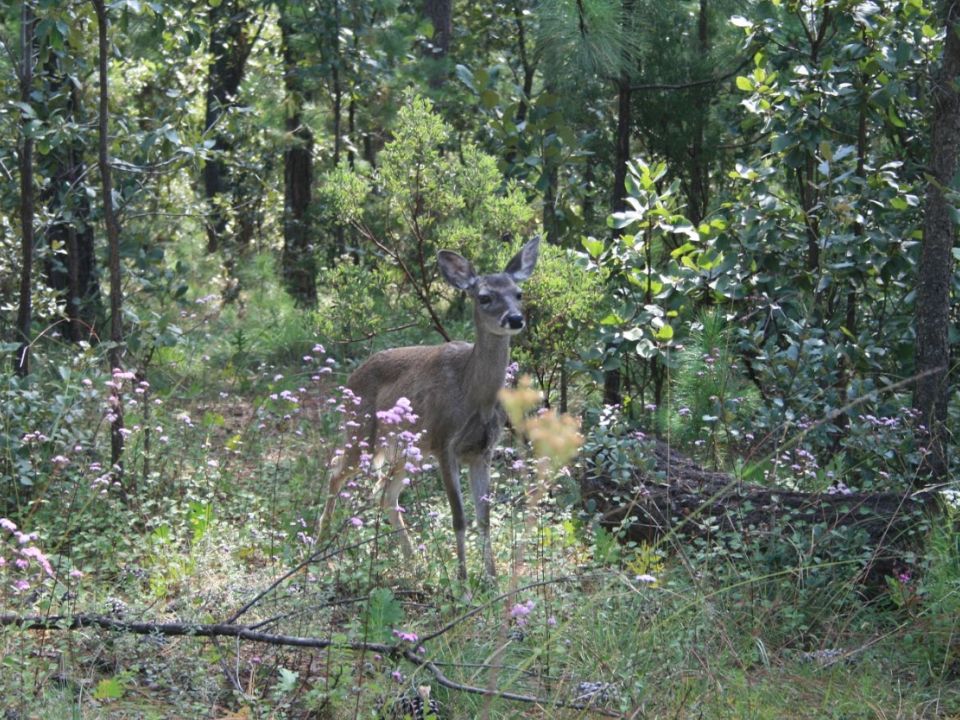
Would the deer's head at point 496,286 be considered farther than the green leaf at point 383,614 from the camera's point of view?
Yes

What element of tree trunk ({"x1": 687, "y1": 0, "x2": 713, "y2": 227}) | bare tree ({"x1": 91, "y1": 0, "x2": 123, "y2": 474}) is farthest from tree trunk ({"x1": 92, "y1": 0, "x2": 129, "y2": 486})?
tree trunk ({"x1": 687, "y1": 0, "x2": 713, "y2": 227})

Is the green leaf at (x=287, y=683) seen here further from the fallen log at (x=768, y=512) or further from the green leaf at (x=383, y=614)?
the fallen log at (x=768, y=512)

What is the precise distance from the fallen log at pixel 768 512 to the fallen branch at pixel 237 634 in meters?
1.28

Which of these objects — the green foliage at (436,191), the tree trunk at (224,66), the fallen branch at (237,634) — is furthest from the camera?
the tree trunk at (224,66)

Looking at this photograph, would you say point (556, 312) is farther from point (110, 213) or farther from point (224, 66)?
point (224, 66)

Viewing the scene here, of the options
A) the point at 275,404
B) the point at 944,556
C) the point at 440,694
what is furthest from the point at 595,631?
the point at 275,404

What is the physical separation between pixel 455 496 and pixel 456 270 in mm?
1301

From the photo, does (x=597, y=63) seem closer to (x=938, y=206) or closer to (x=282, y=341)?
(x=938, y=206)

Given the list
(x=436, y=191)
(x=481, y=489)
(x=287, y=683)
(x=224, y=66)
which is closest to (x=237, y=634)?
(x=287, y=683)

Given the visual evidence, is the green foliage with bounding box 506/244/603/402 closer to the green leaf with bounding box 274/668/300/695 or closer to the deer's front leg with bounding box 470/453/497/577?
the deer's front leg with bounding box 470/453/497/577

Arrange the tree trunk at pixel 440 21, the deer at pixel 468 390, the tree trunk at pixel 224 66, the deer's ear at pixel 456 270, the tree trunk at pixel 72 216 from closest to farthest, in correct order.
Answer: the deer at pixel 468 390 → the deer's ear at pixel 456 270 → the tree trunk at pixel 72 216 → the tree trunk at pixel 440 21 → the tree trunk at pixel 224 66

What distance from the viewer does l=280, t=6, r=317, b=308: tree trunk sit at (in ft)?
45.9

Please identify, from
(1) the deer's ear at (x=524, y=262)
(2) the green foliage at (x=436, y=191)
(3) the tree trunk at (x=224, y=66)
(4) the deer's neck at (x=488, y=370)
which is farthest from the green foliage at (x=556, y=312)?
(3) the tree trunk at (x=224, y=66)

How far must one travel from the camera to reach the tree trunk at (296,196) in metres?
14.0
